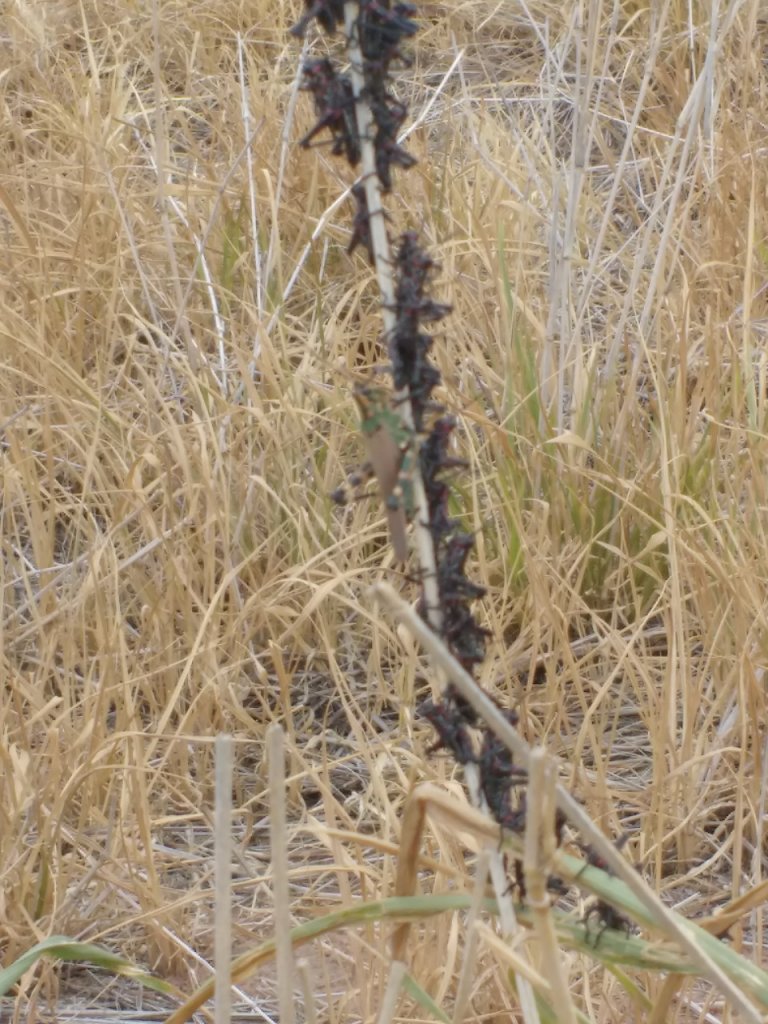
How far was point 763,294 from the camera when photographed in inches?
75.1

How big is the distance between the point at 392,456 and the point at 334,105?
0.10m

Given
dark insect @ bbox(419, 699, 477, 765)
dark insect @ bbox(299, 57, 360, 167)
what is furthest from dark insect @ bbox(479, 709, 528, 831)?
dark insect @ bbox(299, 57, 360, 167)

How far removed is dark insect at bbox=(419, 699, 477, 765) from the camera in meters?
0.44

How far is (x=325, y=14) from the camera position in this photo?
1.31ft

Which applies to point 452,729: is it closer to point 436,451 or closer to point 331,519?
point 436,451

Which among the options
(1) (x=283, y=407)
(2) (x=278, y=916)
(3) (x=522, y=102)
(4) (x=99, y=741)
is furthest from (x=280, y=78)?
(2) (x=278, y=916)

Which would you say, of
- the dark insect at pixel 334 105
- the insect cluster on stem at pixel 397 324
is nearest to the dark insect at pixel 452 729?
the insect cluster on stem at pixel 397 324

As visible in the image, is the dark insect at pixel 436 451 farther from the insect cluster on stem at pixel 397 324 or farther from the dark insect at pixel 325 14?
the dark insect at pixel 325 14

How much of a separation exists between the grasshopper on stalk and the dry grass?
0.87 ft

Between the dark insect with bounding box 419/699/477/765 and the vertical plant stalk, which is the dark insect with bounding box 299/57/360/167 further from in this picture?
the dark insect with bounding box 419/699/477/765

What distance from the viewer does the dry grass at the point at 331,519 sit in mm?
1088

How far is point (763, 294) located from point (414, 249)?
1.61 metres

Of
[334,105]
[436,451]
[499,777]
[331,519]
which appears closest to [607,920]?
[499,777]

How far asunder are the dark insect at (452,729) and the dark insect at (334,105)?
0.58 feet
